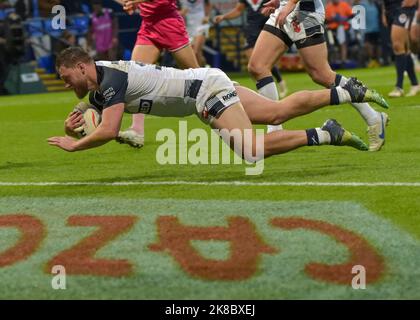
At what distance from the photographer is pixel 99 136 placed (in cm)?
796

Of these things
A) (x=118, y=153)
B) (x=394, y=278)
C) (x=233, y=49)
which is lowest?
(x=233, y=49)

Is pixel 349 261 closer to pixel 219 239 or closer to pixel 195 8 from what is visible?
pixel 219 239

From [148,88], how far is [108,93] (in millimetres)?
405

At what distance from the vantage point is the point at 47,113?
1855cm

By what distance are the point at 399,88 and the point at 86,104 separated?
30.8ft

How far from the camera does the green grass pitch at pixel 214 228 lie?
16.5 ft

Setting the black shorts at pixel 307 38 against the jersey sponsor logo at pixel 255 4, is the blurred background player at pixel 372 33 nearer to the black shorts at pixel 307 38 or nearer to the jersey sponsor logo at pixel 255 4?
the jersey sponsor logo at pixel 255 4

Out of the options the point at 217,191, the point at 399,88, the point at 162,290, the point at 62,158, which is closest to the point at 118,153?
the point at 62,158

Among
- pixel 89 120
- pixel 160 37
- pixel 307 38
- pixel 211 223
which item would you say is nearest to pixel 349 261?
pixel 211 223

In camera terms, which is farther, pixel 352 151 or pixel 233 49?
pixel 233 49

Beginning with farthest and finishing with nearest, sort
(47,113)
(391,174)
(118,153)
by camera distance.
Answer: (47,113) → (118,153) → (391,174)

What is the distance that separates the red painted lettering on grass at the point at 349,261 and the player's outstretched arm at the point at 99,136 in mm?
1937
